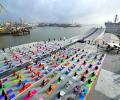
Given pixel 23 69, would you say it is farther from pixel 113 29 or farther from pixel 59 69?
pixel 113 29

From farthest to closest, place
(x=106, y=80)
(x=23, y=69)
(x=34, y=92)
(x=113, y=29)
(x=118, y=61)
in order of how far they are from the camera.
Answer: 1. (x=113, y=29)
2. (x=118, y=61)
3. (x=23, y=69)
4. (x=106, y=80)
5. (x=34, y=92)

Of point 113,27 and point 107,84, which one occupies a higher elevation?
point 113,27

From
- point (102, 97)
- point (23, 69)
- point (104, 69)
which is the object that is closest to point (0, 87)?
point (23, 69)

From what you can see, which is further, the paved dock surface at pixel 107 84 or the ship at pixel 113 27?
the ship at pixel 113 27

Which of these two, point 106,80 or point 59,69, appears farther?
point 59,69

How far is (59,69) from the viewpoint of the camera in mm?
23750

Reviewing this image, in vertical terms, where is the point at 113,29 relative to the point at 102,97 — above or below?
above

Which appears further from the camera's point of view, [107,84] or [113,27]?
[113,27]

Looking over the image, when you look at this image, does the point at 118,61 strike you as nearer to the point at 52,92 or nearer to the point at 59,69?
the point at 59,69

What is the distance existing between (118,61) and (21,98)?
2525 centimetres

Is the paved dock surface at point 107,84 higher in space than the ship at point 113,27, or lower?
lower

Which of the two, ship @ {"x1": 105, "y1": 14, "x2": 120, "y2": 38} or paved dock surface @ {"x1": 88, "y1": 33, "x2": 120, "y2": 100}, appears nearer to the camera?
paved dock surface @ {"x1": 88, "y1": 33, "x2": 120, "y2": 100}

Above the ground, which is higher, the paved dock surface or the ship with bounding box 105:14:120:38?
the ship with bounding box 105:14:120:38

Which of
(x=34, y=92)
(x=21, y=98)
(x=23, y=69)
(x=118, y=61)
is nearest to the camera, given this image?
(x=21, y=98)
